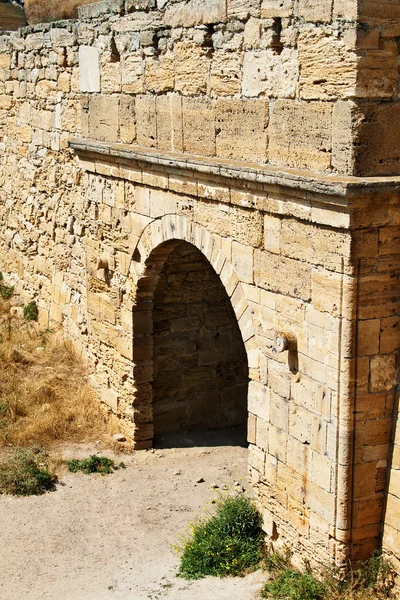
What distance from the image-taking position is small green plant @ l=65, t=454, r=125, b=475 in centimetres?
887

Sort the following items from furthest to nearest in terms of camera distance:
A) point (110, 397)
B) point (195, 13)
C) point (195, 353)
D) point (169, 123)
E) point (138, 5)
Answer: point (110, 397) → point (195, 353) → point (138, 5) → point (169, 123) → point (195, 13)

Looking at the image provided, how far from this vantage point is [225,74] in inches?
274

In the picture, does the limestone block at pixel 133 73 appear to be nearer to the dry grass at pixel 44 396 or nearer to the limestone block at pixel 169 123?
the limestone block at pixel 169 123

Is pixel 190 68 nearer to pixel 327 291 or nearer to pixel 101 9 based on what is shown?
pixel 101 9

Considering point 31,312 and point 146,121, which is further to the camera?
point 31,312

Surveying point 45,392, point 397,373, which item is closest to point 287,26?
point 397,373

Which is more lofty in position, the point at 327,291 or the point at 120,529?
the point at 327,291

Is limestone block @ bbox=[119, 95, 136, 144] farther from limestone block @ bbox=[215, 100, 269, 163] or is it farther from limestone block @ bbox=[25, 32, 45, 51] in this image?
limestone block @ bbox=[25, 32, 45, 51]

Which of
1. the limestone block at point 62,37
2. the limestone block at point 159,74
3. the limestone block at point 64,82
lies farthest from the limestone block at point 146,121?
the limestone block at point 64,82

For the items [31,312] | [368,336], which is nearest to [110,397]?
[31,312]

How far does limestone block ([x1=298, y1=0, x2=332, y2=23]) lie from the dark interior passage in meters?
3.42

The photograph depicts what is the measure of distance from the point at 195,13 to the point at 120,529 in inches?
186

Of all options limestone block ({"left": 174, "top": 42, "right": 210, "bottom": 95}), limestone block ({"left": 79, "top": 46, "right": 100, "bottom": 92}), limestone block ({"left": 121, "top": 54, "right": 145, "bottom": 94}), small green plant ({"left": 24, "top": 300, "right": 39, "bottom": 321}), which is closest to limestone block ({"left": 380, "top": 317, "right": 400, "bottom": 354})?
limestone block ({"left": 174, "top": 42, "right": 210, "bottom": 95})

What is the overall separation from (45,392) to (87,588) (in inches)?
132
